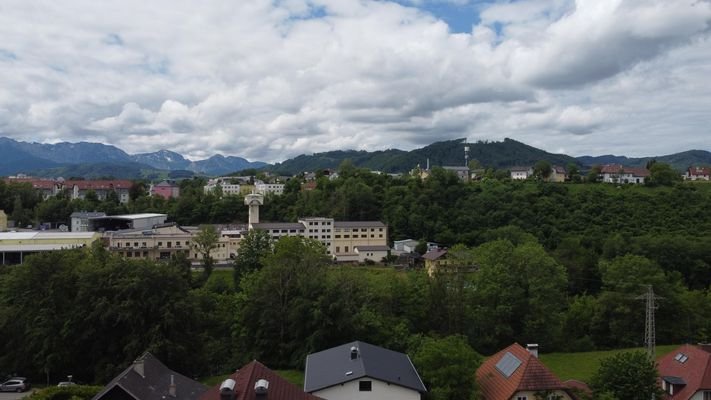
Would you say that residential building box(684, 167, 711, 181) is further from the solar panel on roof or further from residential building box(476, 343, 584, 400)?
residential building box(476, 343, 584, 400)

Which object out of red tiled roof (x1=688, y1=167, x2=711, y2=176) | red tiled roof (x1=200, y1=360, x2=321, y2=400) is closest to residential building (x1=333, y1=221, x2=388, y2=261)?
red tiled roof (x1=200, y1=360, x2=321, y2=400)

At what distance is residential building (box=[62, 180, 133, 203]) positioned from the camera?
97.1m

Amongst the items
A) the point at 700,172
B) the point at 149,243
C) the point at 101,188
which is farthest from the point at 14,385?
the point at 700,172

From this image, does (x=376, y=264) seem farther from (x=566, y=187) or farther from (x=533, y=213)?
(x=566, y=187)

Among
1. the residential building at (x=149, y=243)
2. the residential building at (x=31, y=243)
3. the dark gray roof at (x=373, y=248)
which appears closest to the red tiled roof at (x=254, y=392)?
the residential building at (x=31, y=243)

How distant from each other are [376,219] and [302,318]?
52191 millimetres

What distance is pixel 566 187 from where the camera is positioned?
267 feet

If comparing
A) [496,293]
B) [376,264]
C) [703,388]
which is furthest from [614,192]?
[703,388]

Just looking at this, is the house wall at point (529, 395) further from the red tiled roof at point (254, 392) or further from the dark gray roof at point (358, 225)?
the dark gray roof at point (358, 225)

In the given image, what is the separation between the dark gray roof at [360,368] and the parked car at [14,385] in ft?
38.9

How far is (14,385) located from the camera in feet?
67.7

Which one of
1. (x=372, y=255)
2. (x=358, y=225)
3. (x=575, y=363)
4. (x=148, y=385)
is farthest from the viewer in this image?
(x=358, y=225)

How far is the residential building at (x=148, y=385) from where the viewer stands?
45.6 feet

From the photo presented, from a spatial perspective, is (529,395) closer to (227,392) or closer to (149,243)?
(227,392)
